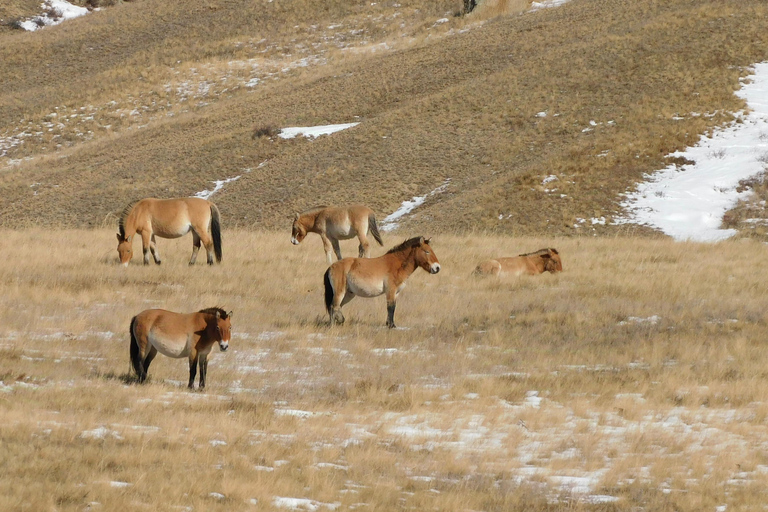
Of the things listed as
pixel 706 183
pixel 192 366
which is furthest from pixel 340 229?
pixel 706 183

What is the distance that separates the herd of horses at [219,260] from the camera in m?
10.5

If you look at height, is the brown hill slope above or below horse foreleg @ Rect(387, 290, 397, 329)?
above

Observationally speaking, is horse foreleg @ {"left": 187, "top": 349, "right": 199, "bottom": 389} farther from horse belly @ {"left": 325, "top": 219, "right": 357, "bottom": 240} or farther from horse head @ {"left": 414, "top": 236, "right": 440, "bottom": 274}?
horse belly @ {"left": 325, "top": 219, "right": 357, "bottom": 240}

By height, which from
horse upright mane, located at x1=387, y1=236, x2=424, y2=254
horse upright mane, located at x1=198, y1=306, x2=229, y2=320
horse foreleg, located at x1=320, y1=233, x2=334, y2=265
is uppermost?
horse upright mane, located at x1=387, y1=236, x2=424, y2=254


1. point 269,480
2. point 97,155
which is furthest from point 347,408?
point 97,155

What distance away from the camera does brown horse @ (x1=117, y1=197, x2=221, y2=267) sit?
803 inches

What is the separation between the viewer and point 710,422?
32.9 ft

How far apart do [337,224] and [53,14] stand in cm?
9271

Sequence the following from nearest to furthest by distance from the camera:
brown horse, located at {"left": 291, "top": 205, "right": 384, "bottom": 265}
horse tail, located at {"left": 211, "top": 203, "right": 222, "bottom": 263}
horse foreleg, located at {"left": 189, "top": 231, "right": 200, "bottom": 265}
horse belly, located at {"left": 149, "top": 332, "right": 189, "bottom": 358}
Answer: horse belly, located at {"left": 149, "top": 332, "right": 189, "bottom": 358} → horse tail, located at {"left": 211, "top": 203, "right": 222, "bottom": 263} → horse foreleg, located at {"left": 189, "top": 231, "right": 200, "bottom": 265} → brown horse, located at {"left": 291, "top": 205, "right": 384, "bottom": 265}

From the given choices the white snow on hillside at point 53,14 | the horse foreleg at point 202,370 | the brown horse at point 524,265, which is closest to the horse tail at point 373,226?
the brown horse at point 524,265

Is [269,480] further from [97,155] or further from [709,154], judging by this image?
[97,155]

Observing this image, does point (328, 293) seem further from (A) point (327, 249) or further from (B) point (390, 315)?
(A) point (327, 249)

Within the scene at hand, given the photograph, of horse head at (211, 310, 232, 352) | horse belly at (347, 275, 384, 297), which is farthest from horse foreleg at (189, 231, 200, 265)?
horse head at (211, 310, 232, 352)

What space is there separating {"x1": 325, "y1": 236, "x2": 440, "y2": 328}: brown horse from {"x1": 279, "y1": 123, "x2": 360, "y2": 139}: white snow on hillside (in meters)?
34.1
